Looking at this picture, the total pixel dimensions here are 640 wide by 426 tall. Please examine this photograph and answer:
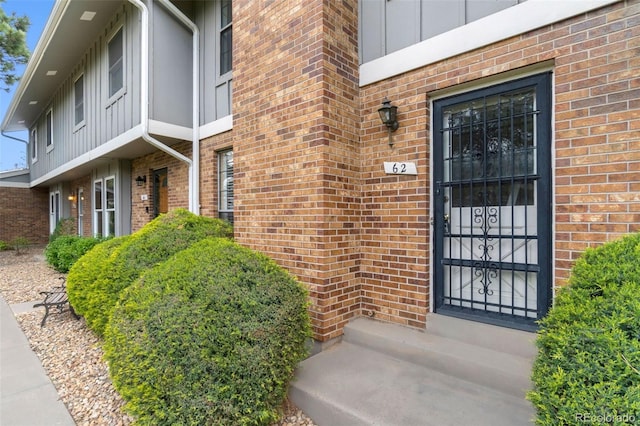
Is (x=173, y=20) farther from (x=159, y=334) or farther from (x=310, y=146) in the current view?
(x=159, y=334)

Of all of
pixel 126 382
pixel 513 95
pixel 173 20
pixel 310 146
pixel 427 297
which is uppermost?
pixel 173 20

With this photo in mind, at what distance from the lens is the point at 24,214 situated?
1614cm

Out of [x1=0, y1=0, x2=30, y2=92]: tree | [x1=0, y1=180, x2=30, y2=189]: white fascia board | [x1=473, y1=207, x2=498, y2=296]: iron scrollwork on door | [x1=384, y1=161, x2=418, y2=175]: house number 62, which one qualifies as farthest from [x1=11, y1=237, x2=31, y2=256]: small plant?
[x1=473, y1=207, x2=498, y2=296]: iron scrollwork on door

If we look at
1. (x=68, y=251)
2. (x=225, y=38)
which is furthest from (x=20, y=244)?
(x=225, y=38)

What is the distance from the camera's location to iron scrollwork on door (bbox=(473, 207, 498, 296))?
312cm

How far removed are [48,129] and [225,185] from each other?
11.8 metres

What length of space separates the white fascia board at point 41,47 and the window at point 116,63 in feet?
3.25

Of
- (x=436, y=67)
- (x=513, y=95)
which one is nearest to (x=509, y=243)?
(x=513, y=95)

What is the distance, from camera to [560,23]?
104 inches

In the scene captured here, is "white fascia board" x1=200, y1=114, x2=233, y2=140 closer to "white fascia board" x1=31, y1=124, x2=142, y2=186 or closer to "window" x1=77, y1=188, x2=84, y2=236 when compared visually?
"white fascia board" x1=31, y1=124, x2=142, y2=186

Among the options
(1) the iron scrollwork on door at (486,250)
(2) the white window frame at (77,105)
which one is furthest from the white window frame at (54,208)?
(1) the iron scrollwork on door at (486,250)

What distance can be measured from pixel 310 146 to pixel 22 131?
21.0 metres

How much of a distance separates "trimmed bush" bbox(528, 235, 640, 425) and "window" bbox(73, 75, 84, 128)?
11661mm

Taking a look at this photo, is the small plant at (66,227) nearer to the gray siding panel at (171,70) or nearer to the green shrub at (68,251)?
the green shrub at (68,251)
